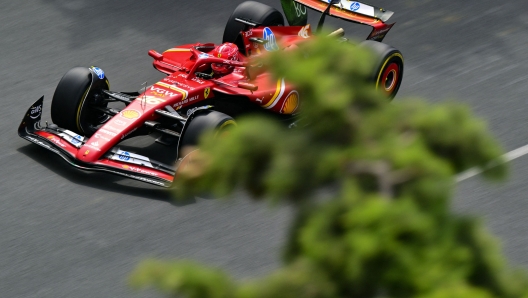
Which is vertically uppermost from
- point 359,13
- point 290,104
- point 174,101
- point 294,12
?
point 359,13

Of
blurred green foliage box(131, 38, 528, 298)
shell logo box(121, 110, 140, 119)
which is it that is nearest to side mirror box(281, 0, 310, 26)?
shell logo box(121, 110, 140, 119)

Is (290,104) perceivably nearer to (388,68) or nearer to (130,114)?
(388,68)

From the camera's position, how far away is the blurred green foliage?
5.65ft

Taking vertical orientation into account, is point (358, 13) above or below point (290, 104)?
above

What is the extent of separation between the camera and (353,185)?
70.3 inches

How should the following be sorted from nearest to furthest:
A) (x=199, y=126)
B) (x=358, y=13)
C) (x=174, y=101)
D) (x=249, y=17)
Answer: (x=199, y=126) < (x=174, y=101) < (x=358, y=13) < (x=249, y=17)

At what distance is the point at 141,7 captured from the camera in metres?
10.4

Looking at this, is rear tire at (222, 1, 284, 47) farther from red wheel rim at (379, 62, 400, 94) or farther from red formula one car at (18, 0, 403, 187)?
red wheel rim at (379, 62, 400, 94)

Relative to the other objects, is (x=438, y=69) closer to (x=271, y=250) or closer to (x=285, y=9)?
(x=285, y=9)

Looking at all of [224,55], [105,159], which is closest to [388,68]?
[224,55]

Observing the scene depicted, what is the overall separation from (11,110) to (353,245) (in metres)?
7.13

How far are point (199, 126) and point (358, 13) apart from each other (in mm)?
2621

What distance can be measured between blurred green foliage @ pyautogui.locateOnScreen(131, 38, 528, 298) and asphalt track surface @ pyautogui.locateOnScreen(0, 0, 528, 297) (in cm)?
150

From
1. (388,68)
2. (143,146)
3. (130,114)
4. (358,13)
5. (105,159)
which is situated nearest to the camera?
(105,159)
